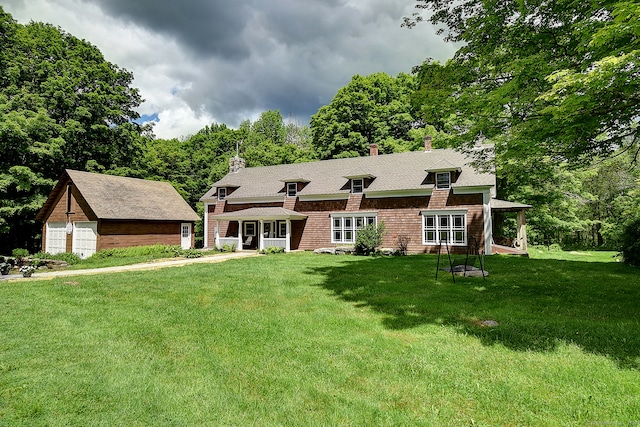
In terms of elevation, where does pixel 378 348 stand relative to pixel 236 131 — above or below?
below

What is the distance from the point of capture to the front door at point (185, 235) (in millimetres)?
25800

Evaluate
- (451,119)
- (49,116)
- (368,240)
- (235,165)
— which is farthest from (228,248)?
(49,116)

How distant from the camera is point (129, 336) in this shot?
5.75 metres

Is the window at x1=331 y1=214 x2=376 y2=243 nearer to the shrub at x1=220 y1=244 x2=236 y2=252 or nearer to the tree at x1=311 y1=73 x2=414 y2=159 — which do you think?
the shrub at x1=220 y1=244 x2=236 y2=252

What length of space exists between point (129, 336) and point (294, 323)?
2797mm

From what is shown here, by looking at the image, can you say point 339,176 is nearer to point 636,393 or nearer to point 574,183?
point 574,183

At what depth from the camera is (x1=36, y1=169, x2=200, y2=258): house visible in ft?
67.9

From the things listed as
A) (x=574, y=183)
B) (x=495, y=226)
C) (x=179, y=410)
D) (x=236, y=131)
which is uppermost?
(x=236, y=131)

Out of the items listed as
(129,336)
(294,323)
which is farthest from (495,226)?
(129,336)

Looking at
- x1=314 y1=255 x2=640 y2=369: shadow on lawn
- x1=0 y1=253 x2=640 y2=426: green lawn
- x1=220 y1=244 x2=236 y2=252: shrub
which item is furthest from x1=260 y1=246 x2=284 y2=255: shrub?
x1=0 y1=253 x2=640 y2=426: green lawn

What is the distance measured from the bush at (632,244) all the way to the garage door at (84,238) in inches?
1033

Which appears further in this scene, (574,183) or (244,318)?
(574,183)

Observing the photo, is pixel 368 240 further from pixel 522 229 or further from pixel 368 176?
pixel 522 229

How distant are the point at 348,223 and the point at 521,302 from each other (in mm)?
14729
